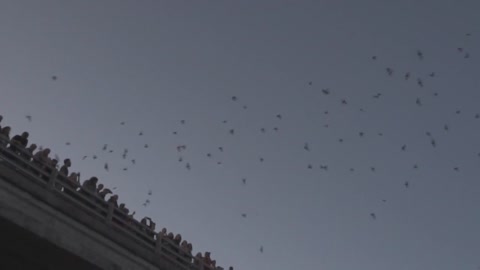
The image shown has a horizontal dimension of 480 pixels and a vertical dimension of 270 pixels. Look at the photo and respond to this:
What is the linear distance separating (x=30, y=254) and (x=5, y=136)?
3035 mm

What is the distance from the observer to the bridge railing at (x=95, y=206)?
15.3 metres

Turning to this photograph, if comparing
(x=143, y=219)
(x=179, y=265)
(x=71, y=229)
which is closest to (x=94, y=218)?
(x=71, y=229)

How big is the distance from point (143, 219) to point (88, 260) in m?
2.84

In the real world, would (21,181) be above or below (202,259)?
below

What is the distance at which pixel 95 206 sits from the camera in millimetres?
16859

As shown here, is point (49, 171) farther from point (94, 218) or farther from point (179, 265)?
point (179, 265)

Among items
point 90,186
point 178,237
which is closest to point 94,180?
point 90,186

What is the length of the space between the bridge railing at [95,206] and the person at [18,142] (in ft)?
0.27

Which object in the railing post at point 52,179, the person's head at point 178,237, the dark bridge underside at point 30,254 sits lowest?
the dark bridge underside at point 30,254

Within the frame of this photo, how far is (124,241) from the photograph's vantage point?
17469 mm

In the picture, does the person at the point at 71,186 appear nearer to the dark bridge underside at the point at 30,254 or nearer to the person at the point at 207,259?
the dark bridge underside at the point at 30,254

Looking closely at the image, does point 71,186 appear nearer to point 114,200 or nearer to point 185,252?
point 114,200

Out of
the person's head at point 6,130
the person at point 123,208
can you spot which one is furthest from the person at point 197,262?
the person's head at point 6,130

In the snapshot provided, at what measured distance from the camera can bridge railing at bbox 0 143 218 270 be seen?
15305mm
